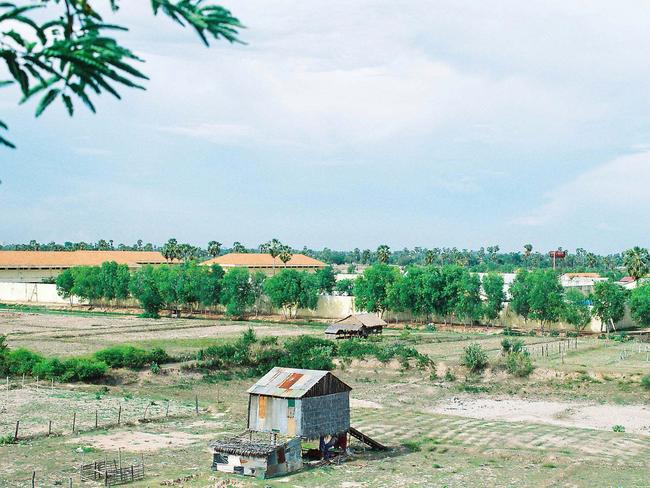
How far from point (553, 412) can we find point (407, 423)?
9.15 m

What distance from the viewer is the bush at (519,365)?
5350 cm

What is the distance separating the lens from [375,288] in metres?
93.4

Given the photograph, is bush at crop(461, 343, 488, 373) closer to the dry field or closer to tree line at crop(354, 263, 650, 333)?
the dry field

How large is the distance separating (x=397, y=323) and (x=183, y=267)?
1196 inches

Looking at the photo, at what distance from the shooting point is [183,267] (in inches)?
4176

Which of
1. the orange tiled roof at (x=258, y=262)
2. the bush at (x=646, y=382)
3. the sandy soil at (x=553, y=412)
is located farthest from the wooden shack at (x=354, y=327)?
the orange tiled roof at (x=258, y=262)

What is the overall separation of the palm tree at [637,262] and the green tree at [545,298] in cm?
1593

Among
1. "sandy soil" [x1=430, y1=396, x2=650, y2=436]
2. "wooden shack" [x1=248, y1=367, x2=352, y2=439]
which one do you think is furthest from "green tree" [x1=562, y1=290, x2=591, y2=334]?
"wooden shack" [x1=248, y1=367, x2=352, y2=439]

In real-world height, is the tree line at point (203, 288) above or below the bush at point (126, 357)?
above

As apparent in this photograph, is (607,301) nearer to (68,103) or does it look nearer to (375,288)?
(375,288)

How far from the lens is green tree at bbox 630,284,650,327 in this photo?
8038 centimetres

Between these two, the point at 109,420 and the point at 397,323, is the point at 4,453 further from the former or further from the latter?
the point at 397,323

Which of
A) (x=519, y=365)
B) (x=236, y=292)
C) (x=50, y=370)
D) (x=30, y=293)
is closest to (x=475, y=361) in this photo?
(x=519, y=365)

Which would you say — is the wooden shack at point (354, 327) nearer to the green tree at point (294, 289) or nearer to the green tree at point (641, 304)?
the green tree at point (294, 289)
